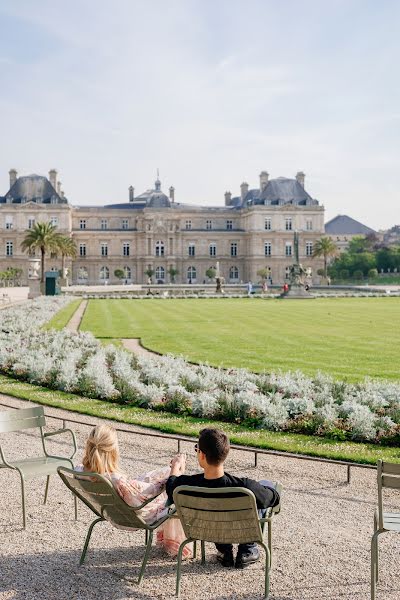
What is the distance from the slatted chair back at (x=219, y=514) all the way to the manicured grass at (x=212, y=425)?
4.30 m

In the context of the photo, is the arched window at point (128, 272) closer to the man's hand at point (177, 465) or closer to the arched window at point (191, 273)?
the arched window at point (191, 273)

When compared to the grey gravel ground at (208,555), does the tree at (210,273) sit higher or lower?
higher

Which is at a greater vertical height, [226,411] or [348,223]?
[348,223]

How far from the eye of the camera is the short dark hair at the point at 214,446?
5.66 m

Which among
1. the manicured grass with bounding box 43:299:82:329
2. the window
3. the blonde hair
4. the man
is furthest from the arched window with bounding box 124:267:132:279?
the man

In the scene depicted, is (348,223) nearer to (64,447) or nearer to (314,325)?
(314,325)

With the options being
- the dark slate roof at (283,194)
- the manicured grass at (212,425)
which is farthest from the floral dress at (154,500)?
the dark slate roof at (283,194)

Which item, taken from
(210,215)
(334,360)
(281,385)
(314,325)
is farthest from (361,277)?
(281,385)

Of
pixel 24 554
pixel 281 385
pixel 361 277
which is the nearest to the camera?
pixel 24 554

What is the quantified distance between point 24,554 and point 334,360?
43.1 ft

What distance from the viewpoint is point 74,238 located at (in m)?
96.9

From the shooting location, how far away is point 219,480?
5.73 m

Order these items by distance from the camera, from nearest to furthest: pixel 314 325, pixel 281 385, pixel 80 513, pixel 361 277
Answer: pixel 80 513, pixel 281 385, pixel 314 325, pixel 361 277

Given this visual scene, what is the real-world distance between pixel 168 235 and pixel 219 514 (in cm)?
9276
